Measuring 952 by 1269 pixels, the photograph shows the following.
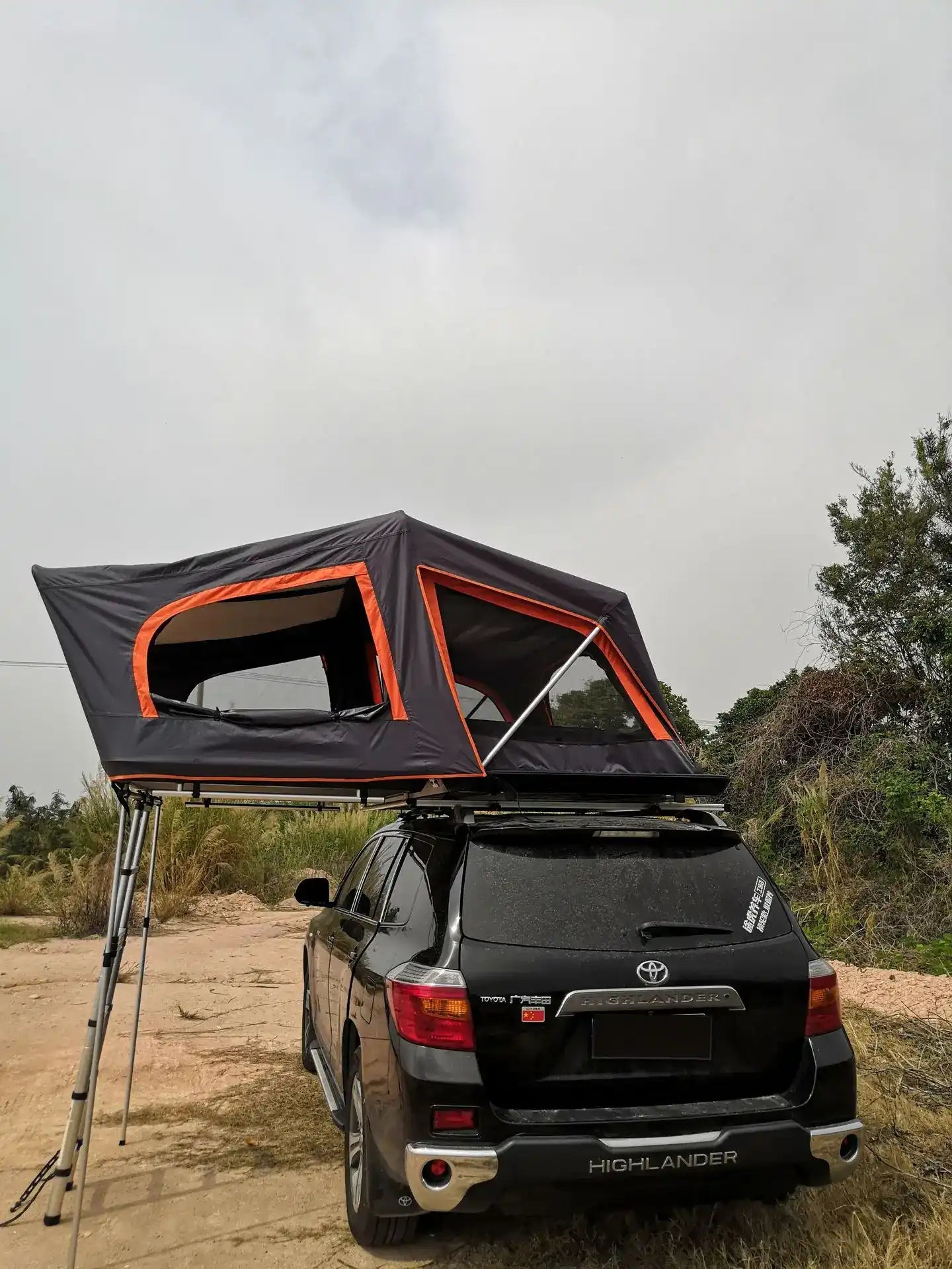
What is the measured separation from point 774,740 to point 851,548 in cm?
404

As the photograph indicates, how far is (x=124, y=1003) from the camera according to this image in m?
8.55

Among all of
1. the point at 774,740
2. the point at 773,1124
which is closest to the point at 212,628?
Answer: the point at 773,1124

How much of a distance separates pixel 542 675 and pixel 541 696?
1.63 ft

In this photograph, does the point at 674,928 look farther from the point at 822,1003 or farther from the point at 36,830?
the point at 36,830

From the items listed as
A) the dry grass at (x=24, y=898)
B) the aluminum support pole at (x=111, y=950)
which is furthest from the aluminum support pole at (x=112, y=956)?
the dry grass at (x=24, y=898)

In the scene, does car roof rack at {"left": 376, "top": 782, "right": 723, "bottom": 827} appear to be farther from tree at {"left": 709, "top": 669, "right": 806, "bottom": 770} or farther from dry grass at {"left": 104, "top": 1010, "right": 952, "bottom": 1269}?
tree at {"left": 709, "top": 669, "right": 806, "bottom": 770}

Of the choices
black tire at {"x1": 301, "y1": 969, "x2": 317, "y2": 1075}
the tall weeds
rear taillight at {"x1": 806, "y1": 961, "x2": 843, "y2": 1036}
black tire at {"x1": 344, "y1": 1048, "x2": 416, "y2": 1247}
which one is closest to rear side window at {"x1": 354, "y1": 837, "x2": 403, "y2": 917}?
black tire at {"x1": 344, "y1": 1048, "x2": 416, "y2": 1247}

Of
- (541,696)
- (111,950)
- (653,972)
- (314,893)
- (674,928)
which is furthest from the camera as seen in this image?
(314,893)

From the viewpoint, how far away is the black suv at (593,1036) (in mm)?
2998

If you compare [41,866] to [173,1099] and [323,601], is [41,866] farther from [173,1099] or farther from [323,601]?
[323,601]

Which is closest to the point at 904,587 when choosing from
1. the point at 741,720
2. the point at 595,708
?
the point at 741,720

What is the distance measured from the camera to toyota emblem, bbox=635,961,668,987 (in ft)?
10.4

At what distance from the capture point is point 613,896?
3404 millimetres

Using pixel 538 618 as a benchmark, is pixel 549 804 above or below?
below
